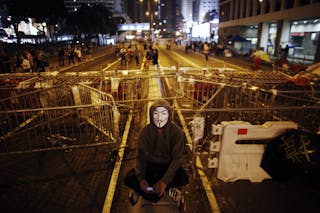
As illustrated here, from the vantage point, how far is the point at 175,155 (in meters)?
2.97

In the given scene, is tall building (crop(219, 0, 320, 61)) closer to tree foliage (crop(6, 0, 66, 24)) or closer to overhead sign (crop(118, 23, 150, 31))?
tree foliage (crop(6, 0, 66, 24))

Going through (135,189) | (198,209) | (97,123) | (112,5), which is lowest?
(198,209)

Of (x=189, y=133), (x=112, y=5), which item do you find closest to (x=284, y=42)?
(x=189, y=133)

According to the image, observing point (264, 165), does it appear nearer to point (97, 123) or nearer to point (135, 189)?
point (135, 189)

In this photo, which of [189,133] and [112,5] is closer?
[189,133]

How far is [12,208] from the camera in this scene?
3.80 m

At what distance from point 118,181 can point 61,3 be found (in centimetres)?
5886

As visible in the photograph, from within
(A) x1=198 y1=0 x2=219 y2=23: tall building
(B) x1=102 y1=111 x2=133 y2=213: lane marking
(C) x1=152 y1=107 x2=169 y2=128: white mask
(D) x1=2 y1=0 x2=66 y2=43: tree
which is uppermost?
(A) x1=198 y1=0 x2=219 y2=23: tall building

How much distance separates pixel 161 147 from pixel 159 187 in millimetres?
505

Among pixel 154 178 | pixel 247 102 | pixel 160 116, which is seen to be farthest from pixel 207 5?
pixel 154 178

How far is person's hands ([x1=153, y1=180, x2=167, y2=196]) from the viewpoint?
2805 millimetres

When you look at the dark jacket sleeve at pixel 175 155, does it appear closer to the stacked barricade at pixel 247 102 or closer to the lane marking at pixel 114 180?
the lane marking at pixel 114 180

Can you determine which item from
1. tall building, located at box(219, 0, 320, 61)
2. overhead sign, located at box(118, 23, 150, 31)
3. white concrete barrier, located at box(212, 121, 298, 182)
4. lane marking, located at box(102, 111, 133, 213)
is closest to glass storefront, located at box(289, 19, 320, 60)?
tall building, located at box(219, 0, 320, 61)

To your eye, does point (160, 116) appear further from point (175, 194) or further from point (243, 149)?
point (243, 149)
